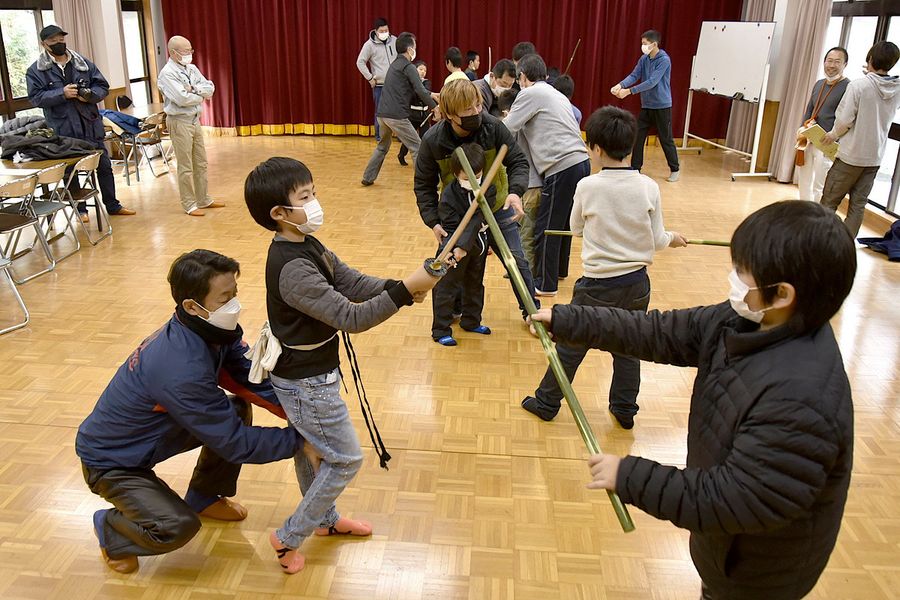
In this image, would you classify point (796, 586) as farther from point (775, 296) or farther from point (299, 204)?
point (299, 204)

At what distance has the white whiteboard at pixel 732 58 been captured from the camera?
788cm

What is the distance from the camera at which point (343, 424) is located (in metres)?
2.26

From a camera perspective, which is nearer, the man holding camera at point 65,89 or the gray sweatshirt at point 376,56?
the man holding camera at point 65,89

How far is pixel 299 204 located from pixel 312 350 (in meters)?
0.44

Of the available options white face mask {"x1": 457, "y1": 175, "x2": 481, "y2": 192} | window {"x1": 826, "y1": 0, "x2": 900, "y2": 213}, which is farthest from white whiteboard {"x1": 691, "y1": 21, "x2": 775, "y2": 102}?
white face mask {"x1": 457, "y1": 175, "x2": 481, "y2": 192}

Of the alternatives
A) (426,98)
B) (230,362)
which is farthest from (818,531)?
(426,98)

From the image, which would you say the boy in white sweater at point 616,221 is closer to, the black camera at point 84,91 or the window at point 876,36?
the window at point 876,36

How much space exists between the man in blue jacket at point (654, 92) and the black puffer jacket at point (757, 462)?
21.6 feet

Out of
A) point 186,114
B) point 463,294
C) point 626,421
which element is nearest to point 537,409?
point 626,421

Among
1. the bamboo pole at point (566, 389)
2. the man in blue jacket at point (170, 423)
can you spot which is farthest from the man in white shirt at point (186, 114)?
the bamboo pole at point (566, 389)

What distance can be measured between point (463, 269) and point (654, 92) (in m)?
4.77

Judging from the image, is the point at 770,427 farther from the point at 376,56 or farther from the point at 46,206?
the point at 376,56

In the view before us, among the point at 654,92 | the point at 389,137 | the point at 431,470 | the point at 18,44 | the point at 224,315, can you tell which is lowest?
the point at 431,470

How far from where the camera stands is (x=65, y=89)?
226 inches
